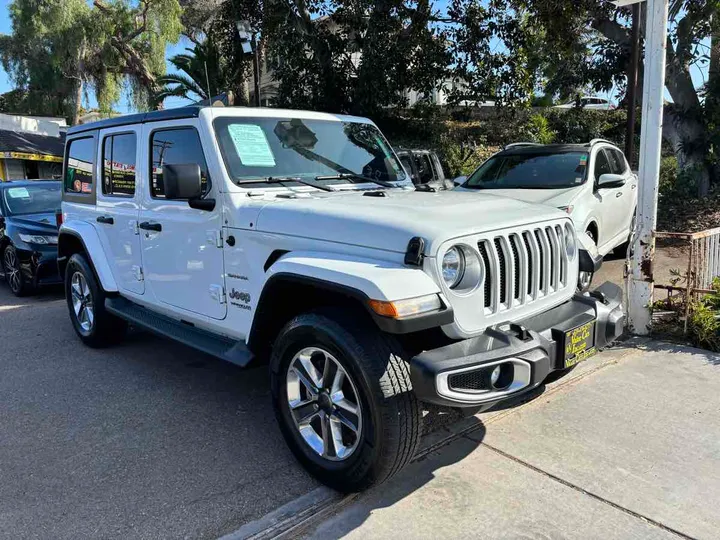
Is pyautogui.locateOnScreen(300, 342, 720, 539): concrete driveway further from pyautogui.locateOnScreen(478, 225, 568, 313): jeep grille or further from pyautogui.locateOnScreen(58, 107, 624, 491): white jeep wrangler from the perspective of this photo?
pyautogui.locateOnScreen(478, 225, 568, 313): jeep grille

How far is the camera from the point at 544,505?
285cm

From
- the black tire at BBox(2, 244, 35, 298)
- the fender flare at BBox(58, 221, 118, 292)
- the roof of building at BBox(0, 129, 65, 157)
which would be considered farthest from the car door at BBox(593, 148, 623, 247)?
the roof of building at BBox(0, 129, 65, 157)

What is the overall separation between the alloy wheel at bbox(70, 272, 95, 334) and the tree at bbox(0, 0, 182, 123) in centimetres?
2463

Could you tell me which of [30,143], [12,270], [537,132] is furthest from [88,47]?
[12,270]

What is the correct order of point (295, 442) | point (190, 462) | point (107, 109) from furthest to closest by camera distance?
point (107, 109), point (190, 462), point (295, 442)

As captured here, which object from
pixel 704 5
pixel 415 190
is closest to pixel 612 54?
pixel 704 5

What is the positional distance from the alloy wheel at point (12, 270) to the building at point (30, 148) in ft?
49.2

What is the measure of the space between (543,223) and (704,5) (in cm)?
992

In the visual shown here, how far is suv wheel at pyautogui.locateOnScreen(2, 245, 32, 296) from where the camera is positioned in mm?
8133

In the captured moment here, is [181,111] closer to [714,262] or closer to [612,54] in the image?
[714,262]

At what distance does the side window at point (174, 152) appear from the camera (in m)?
3.76

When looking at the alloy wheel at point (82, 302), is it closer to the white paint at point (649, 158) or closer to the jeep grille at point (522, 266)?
the jeep grille at point (522, 266)

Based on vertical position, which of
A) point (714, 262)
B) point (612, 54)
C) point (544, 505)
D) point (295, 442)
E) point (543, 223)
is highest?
point (612, 54)

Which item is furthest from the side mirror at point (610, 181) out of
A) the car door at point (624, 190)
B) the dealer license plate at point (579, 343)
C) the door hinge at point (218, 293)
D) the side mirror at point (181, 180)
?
the side mirror at point (181, 180)
